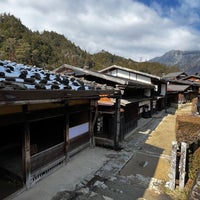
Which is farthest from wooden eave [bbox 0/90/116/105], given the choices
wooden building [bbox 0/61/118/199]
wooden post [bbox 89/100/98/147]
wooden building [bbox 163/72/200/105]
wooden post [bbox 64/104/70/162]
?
wooden building [bbox 163/72/200/105]

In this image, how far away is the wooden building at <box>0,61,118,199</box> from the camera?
5.43 metres

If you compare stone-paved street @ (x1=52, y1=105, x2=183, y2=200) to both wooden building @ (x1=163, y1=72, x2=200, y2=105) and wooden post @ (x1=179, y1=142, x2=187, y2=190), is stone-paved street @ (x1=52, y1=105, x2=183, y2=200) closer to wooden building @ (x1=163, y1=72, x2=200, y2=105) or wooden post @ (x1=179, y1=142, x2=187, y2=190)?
wooden post @ (x1=179, y1=142, x2=187, y2=190)

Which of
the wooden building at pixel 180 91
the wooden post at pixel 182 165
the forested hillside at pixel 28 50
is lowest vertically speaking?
the wooden post at pixel 182 165

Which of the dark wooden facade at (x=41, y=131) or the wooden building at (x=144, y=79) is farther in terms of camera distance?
the wooden building at (x=144, y=79)

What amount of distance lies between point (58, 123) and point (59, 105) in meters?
2.13

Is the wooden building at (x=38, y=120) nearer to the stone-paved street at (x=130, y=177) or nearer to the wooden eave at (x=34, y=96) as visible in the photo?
the wooden eave at (x=34, y=96)

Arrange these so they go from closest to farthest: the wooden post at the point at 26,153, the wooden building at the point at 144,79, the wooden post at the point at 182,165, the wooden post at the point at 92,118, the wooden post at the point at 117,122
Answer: the wooden post at the point at 26,153, the wooden post at the point at 182,165, the wooden post at the point at 92,118, the wooden post at the point at 117,122, the wooden building at the point at 144,79

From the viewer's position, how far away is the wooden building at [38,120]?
543cm

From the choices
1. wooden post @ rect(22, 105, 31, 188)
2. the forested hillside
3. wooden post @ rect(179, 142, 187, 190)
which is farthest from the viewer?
the forested hillside

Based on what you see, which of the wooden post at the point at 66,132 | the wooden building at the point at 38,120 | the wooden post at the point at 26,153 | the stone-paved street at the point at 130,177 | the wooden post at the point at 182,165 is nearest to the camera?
the wooden building at the point at 38,120

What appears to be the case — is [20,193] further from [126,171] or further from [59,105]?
[126,171]

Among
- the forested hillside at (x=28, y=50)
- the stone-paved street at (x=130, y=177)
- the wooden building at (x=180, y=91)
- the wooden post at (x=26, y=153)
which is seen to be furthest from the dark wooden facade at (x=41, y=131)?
the forested hillside at (x=28, y=50)

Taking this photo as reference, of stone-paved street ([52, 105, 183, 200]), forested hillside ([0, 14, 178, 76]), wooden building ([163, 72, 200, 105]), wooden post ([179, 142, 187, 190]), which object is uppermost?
forested hillside ([0, 14, 178, 76])

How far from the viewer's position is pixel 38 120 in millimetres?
7004
